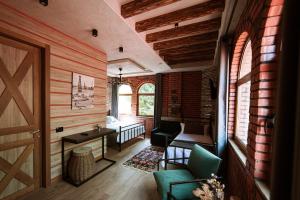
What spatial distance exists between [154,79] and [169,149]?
3.59 meters

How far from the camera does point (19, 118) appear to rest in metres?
2.06

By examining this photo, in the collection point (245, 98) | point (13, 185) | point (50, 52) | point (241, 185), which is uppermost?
point (50, 52)

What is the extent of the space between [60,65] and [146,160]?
9.09 feet

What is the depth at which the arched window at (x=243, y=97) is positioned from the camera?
206 centimetres

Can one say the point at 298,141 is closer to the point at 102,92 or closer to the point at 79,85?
the point at 79,85

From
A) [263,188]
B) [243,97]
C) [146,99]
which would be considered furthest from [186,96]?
[263,188]

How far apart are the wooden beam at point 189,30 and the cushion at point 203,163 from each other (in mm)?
1976

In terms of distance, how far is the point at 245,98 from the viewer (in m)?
2.17

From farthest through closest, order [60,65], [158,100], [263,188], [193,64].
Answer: [158,100] → [193,64] → [60,65] → [263,188]

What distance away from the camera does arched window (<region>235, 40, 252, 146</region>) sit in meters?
2.06

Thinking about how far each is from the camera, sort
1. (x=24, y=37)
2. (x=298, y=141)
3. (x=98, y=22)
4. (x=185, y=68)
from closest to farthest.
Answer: (x=298, y=141), (x=24, y=37), (x=98, y=22), (x=185, y=68)

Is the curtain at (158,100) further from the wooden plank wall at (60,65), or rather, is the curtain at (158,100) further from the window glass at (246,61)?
the window glass at (246,61)

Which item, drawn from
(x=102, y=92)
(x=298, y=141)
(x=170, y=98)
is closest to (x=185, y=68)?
(x=170, y=98)

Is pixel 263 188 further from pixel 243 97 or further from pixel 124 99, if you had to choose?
pixel 124 99
